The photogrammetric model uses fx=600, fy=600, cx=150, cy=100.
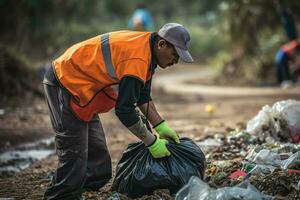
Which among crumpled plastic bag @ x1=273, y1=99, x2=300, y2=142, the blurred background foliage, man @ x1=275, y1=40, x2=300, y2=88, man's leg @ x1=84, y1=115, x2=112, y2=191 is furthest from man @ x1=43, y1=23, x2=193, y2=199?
man @ x1=275, y1=40, x2=300, y2=88

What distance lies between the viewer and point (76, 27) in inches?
1144

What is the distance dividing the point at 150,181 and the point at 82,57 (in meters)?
1.13

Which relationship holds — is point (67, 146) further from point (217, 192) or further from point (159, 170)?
point (217, 192)

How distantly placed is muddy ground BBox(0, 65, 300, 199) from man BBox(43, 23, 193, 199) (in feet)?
1.49

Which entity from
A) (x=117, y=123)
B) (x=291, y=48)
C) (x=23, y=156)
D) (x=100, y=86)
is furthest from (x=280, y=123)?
(x=291, y=48)

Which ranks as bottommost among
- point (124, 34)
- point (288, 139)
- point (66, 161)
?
point (288, 139)

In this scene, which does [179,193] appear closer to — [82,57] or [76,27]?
[82,57]

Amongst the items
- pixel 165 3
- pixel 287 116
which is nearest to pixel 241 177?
pixel 287 116

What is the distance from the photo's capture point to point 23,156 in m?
7.72

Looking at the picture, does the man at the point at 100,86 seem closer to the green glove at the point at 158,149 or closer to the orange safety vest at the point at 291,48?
the green glove at the point at 158,149

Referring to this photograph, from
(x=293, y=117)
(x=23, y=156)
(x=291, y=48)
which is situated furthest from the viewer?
(x=291, y=48)

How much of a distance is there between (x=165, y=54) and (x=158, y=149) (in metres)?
0.76

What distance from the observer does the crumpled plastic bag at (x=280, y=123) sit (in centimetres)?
652

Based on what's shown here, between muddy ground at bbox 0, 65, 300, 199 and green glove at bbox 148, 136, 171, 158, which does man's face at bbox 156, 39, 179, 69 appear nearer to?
green glove at bbox 148, 136, 171, 158
